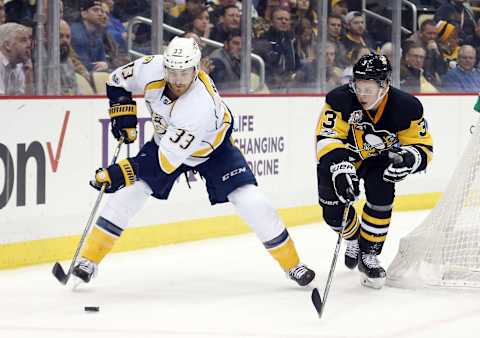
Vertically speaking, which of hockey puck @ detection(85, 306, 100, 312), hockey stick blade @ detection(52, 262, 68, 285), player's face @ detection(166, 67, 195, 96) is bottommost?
hockey stick blade @ detection(52, 262, 68, 285)

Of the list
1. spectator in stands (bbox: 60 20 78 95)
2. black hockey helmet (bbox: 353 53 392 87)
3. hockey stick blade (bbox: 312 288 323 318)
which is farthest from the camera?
spectator in stands (bbox: 60 20 78 95)

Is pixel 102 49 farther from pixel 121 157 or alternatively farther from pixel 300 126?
pixel 300 126

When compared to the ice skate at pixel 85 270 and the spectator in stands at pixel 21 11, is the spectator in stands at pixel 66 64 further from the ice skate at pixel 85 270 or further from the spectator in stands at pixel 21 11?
the ice skate at pixel 85 270

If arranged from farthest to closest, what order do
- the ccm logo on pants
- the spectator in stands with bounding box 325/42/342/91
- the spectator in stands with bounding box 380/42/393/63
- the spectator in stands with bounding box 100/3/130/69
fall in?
the spectator in stands with bounding box 380/42/393/63 → the spectator in stands with bounding box 325/42/342/91 → the spectator in stands with bounding box 100/3/130/69 → the ccm logo on pants

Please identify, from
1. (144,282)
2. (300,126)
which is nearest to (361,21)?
(300,126)

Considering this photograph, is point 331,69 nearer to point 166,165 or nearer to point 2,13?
point 2,13

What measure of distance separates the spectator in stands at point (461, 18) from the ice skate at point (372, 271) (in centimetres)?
515

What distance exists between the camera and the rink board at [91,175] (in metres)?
6.37

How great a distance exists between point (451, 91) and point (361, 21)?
1093 mm

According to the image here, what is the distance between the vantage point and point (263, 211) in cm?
570

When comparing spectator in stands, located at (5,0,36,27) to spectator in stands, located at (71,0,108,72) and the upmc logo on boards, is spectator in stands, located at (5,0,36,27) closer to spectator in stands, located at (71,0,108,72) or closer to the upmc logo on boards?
spectator in stands, located at (71,0,108,72)

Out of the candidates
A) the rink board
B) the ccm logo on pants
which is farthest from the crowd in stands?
the ccm logo on pants

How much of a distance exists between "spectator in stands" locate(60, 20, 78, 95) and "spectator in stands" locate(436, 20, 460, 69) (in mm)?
4482

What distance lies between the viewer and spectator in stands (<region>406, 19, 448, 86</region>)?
33.9 ft
